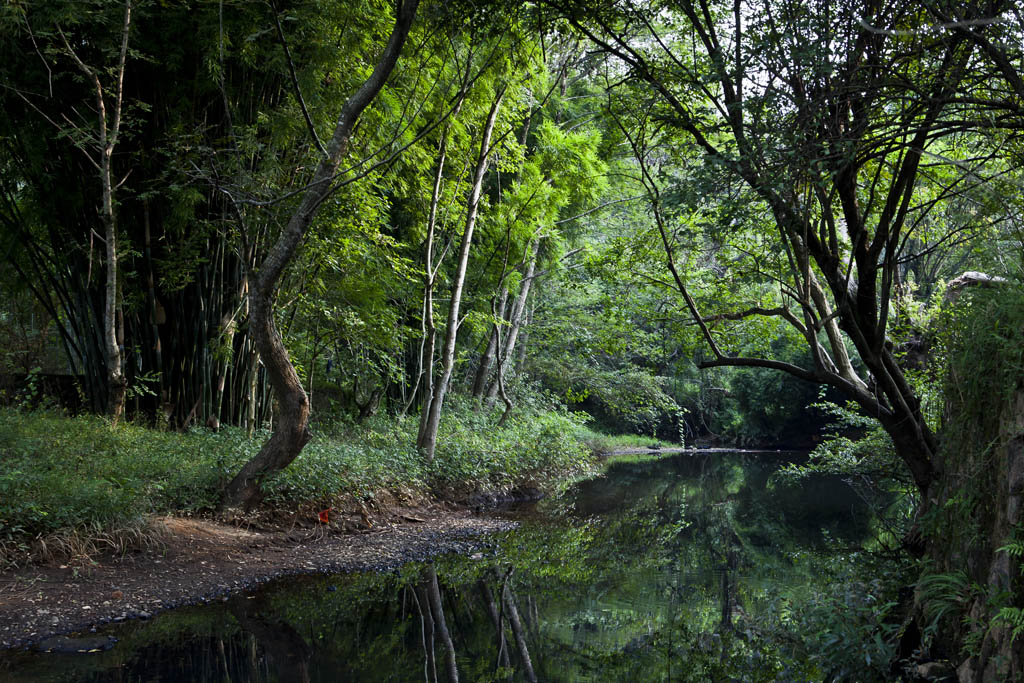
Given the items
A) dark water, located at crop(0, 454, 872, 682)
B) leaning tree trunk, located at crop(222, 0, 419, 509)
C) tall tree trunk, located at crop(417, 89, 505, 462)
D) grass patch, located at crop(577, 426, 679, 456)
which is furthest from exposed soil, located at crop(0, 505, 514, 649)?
grass patch, located at crop(577, 426, 679, 456)

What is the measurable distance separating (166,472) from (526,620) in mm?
3698

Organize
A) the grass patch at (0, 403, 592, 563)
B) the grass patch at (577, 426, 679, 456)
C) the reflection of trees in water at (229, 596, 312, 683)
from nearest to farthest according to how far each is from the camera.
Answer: the reflection of trees in water at (229, 596, 312, 683), the grass patch at (0, 403, 592, 563), the grass patch at (577, 426, 679, 456)

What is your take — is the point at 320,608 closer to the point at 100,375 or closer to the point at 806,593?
the point at 806,593

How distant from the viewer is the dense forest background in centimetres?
402

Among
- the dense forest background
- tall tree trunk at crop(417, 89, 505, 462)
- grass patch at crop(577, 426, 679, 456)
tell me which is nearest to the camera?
the dense forest background

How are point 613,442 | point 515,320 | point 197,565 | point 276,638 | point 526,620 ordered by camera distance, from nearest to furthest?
point 276,638 → point 526,620 → point 197,565 → point 515,320 → point 613,442

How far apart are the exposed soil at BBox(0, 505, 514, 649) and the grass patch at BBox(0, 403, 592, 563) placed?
233mm

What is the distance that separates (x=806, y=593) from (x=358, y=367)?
27.7 ft

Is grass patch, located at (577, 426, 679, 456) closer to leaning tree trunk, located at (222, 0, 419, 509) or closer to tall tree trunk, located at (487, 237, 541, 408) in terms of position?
tall tree trunk, located at (487, 237, 541, 408)

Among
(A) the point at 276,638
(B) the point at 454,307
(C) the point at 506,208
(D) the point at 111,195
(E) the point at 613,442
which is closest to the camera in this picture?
(A) the point at 276,638

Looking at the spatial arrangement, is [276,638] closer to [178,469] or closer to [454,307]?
[178,469]

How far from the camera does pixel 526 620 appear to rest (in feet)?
17.5

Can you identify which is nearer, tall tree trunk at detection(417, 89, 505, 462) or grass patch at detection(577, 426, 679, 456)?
tall tree trunk at detection(417, 89, 505, 462)

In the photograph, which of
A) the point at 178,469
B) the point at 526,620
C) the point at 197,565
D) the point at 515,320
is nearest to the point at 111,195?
the point at 178,469
